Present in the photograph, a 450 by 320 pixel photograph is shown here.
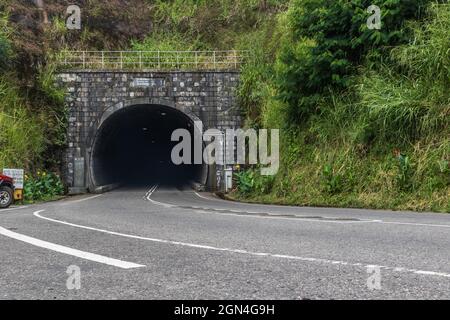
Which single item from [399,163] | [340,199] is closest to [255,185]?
[340,199]

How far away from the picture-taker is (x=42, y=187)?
2314 centimetres

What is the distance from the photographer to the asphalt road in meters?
3.96

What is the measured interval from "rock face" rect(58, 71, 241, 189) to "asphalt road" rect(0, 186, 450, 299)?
1929cm

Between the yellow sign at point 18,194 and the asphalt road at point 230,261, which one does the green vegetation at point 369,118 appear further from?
the yellow sign at point 18,194

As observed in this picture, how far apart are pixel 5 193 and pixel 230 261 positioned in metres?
14.5

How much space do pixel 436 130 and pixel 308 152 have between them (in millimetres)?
5437

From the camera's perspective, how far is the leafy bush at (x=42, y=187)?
21008 millimetres

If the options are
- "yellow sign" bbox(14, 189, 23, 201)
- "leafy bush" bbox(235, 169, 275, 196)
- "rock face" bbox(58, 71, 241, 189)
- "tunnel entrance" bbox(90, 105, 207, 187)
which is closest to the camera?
"yellow sign" bbox(14, 189, 23, 201)

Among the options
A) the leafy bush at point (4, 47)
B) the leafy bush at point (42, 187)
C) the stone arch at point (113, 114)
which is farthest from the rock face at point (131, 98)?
the leafy bush at point (4, 47)

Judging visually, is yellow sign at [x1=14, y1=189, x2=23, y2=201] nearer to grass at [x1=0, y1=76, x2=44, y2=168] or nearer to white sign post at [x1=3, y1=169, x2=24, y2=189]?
white sign post at [x1=3, y1=169, x2=24, y2=189]

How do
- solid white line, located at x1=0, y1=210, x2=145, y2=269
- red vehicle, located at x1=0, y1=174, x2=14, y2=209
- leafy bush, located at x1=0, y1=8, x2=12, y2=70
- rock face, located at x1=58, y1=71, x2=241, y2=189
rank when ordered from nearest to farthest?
1. solid white line, located at x1=0, y1=210, x2=145, y2=269
2. red vehicle, located at x1=0, y1=174, x2=14, y2=209
3. leafy bush, located at x1=0, y1=8, x2=12, y2=70
4. rock face, located at x1=58, y1=71, x2=241, y2=189

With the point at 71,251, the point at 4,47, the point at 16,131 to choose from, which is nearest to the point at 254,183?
the point at 16,131

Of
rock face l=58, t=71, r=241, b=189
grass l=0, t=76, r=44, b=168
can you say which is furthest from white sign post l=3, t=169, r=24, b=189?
rock face l=58, t=71, r=241, b=189
